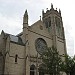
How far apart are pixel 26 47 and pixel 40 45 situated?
217 inches

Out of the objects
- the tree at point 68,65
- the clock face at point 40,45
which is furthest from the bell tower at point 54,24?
the tree at point 68,65

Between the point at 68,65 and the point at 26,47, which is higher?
the point at 26,47

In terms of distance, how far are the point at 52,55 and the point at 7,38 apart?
30.2 feet

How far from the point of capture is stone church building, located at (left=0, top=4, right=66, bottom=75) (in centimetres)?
2867

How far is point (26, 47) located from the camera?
31.8 m

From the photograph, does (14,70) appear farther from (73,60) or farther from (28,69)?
(73,60)

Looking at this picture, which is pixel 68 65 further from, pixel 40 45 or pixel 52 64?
pixel 40 45

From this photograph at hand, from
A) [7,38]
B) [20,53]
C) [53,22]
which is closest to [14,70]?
[20,53]

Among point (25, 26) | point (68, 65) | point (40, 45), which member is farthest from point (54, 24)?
point (68, 65)

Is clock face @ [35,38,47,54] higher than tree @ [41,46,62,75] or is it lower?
higher

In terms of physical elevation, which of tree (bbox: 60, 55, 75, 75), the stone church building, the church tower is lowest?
tree (bbox: 60, 55, 75, 75)

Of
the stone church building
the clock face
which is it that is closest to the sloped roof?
the stone church building

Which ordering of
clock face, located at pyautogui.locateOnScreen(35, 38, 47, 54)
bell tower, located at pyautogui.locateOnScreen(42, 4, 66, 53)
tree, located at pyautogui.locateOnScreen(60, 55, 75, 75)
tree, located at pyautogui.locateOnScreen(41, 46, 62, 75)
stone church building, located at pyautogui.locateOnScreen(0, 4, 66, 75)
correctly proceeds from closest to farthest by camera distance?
tree, located at pyautogui.locateOnScreen(41, 46, 62, 75) < stone church building, located at pyautogui.locateOnScreen(0, 4, 66, 75) < tree, located at pyautogui.locateOnScreen(60, 55, 75, 75) < clock face, located at pyautogui.locateOnScreen(35, 38, 47, 54) < bell tower, located at pyautogui.locateOnScreen(42, 4, 66, 53)

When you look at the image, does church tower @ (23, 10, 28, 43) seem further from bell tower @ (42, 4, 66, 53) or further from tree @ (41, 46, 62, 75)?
bell tower @ (42, 4, 66, 53)
